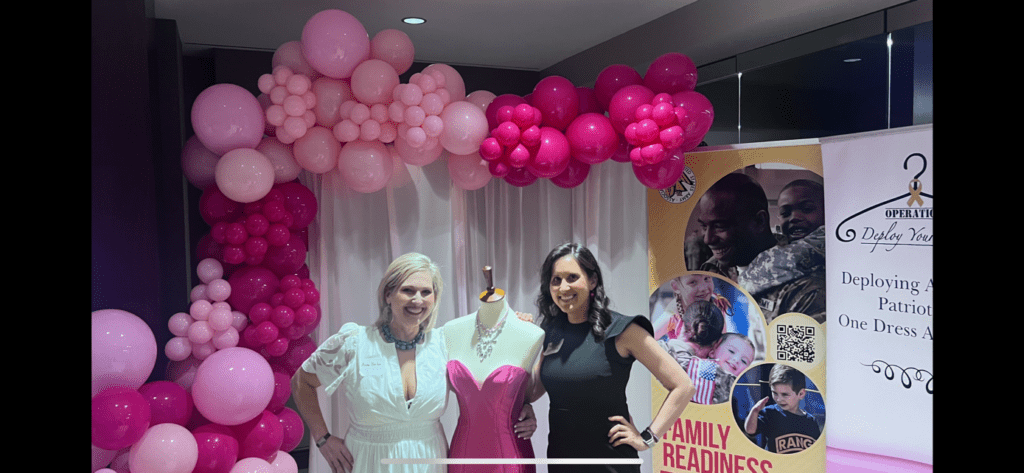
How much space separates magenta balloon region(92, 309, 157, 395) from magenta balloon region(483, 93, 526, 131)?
1704 mm

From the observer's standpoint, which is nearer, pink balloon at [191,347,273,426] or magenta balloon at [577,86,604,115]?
pink balloon at [191,347,273,426]

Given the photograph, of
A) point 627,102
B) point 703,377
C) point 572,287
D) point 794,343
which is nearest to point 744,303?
point 794,343

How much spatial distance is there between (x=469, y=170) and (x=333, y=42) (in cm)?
84

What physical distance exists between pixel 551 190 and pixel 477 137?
2.48ft

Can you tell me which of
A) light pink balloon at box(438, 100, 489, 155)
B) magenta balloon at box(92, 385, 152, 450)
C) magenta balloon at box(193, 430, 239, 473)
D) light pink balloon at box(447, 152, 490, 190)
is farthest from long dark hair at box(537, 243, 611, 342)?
magenta balloon at box(92, 385, 152, 450)

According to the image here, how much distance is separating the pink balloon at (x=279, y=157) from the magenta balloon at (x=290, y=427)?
3.43 ft

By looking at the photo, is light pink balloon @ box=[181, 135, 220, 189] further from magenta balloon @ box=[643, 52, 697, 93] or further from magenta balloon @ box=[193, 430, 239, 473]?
magenta balloon @ box=[643, 52, 697, 93]

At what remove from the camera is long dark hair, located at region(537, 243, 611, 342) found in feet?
10.6

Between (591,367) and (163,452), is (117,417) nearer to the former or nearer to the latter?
(163,452)

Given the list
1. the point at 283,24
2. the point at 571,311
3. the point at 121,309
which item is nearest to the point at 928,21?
the point at 571,311

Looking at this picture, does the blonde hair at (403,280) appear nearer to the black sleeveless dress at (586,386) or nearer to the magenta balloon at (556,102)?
the black sleeveless dress at (586,386)

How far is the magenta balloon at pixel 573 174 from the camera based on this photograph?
3.49m

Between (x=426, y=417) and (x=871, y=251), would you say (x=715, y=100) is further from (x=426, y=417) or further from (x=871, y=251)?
(x=426, y=417)

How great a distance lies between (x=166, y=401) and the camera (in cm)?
285
